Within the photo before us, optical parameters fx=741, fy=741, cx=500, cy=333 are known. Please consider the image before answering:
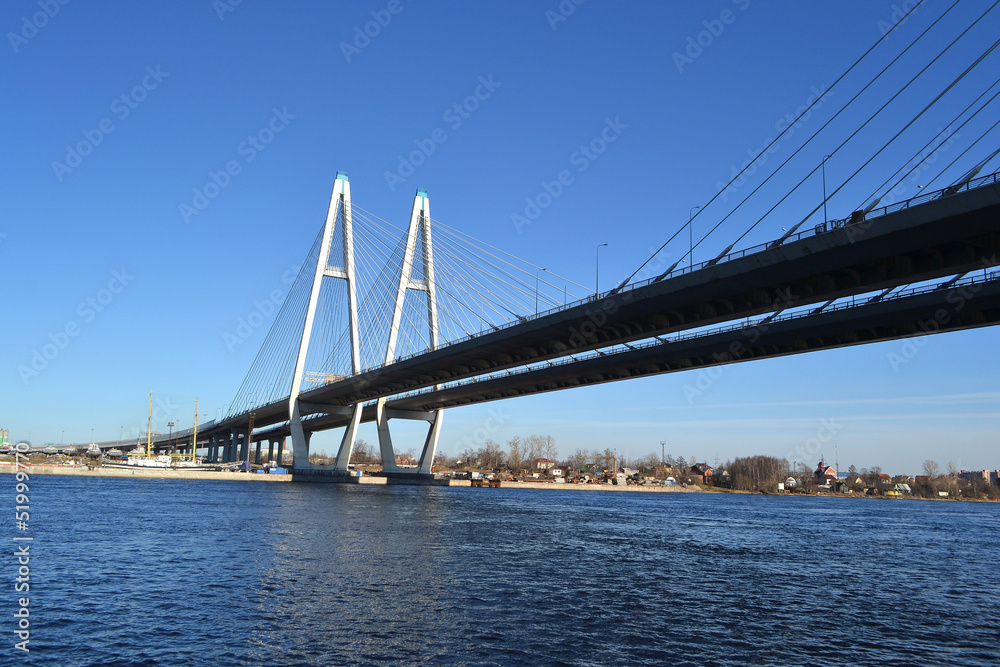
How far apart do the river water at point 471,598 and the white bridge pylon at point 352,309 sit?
116 feet

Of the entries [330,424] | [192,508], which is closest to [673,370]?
[192,508]

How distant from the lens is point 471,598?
16.8 m

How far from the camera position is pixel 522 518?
1688 inches

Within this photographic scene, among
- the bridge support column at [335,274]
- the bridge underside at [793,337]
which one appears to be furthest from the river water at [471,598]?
the bridge support column at [335,274]

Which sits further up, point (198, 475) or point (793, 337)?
point (793, 337)

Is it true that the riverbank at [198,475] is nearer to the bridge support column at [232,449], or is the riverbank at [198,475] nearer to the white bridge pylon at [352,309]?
the white bridge pylon at [352,309]

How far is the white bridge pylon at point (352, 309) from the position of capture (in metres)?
67.7

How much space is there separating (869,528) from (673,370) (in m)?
16.1

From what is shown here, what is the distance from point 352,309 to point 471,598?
52758 mm

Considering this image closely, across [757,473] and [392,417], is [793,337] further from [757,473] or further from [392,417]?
[757,473]

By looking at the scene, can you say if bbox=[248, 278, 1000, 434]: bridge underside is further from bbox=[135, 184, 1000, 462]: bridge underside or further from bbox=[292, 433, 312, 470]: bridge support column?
bbox=[292, 433, 312, 470]: bridge support column

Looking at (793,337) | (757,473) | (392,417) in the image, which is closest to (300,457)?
(392,417)

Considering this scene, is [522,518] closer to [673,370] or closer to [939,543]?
[673,370]

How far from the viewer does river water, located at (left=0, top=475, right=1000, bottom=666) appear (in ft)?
41.5
